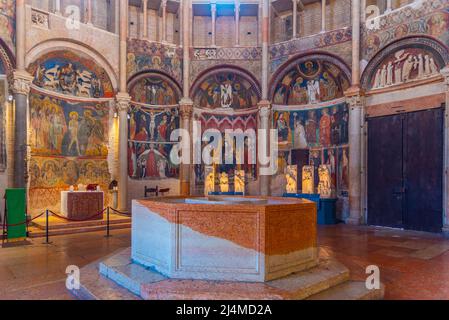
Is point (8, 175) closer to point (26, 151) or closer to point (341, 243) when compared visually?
point (26, 151)

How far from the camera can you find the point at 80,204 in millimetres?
10523

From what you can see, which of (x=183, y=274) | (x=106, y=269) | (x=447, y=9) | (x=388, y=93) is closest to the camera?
(x=183, y=274)

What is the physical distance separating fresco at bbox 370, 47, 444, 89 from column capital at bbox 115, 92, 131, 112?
31.3 ft

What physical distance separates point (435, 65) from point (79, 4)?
13.4m

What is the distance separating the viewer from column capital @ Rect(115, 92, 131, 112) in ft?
43.4

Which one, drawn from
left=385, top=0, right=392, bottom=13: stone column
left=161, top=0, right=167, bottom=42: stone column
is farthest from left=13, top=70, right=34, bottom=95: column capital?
left=385, top=0, right=392, bottom=13: stone column

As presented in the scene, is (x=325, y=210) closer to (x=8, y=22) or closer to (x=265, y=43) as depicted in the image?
(x=265, y=43)

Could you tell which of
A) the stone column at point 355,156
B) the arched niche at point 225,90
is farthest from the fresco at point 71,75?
the stone column at point 355,156

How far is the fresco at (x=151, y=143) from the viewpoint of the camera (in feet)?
46.4

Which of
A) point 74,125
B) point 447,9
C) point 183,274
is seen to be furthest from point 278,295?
point 74,125

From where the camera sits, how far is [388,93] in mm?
11547

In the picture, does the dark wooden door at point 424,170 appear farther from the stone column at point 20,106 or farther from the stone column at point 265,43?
the stone column at point 20,106

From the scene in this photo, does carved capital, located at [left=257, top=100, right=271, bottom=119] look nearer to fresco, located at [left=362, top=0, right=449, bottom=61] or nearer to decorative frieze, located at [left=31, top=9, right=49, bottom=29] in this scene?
fresco, located at [left=362, top=0, right=449, bottom=61]

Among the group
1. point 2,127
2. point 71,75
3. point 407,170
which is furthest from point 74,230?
point 407,170
